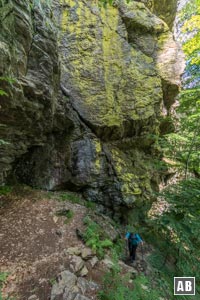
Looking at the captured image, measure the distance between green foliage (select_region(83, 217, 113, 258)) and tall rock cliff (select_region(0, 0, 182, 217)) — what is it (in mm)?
1968

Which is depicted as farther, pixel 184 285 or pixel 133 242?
pixel 133 242

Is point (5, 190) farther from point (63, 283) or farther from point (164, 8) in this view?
point (164, 8)

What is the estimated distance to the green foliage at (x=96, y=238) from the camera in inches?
218

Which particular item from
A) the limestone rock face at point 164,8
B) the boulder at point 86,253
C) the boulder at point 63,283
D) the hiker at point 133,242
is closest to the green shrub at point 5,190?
the boulder at point 86,253

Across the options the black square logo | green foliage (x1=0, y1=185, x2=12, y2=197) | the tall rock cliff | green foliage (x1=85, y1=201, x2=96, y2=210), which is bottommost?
the black square logo

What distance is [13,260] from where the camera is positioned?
4680mm

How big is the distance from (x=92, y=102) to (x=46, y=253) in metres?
6.36

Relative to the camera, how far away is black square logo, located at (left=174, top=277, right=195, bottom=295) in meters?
3.66

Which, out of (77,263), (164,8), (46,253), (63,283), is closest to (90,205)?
(46,253)

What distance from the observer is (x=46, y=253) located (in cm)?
504

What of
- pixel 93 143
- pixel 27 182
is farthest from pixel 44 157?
pixel 93 143

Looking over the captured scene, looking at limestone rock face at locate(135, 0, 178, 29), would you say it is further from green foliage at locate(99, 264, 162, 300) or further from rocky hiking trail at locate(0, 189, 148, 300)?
green foliage at locate(99, 264, 162, 300)

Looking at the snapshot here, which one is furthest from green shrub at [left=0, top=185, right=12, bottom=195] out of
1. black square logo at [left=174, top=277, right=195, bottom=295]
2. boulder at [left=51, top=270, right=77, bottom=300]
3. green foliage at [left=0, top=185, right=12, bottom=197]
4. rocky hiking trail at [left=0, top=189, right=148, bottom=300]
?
black square logo at [left=174, top=277, right=195, bottom=295]

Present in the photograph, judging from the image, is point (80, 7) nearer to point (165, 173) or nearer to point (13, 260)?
point (165, 173)
